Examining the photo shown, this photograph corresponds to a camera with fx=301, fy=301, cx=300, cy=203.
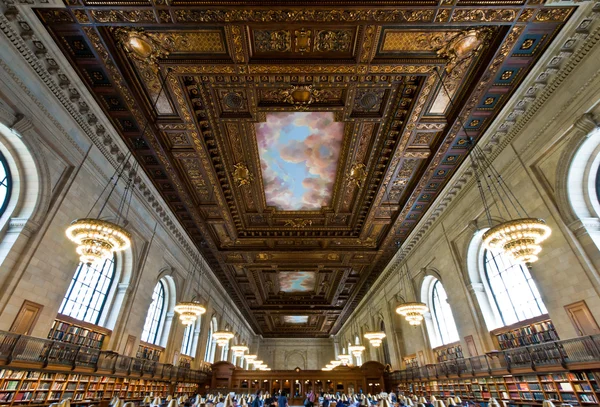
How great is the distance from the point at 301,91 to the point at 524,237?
4921 millimetres

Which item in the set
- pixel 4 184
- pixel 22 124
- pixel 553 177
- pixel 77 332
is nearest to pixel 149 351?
pixel 77 332

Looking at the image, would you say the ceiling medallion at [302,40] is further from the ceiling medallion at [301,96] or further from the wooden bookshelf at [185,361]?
the wooden bookshelf at [185,361]

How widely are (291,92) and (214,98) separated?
1.70m

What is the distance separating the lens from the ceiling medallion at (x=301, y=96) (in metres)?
6.46

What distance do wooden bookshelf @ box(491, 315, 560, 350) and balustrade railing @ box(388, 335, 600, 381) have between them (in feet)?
1.17

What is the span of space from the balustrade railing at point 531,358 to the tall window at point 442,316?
3.52ft

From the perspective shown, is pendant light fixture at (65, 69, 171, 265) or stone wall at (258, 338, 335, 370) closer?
pendant light fixture at (65, 69, 171, 265)

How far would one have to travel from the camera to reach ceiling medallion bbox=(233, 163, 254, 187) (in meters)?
8.69

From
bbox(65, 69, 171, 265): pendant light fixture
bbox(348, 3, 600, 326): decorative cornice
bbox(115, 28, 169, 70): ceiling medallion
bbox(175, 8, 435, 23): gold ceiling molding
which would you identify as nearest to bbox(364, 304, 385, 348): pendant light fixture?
bbox(348, 3, 600, 326): decorative cornice

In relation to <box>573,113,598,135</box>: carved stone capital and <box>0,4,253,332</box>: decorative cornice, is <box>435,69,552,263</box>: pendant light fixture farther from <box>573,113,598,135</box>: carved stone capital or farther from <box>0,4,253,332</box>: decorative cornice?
<box>0,4,253,332</box>: decorative cornice

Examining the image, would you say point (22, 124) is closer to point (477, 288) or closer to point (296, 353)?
point (477, 288)

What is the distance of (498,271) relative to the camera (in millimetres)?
8188

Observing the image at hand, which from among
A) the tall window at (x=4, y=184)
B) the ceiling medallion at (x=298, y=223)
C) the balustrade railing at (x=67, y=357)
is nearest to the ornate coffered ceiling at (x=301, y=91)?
the ceiling medallion at (x=298, y=223)

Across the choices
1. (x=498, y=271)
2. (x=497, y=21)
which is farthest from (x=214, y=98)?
(x=498, y=271)
